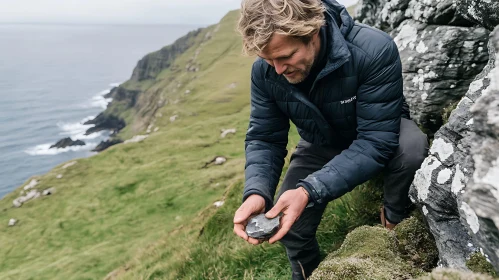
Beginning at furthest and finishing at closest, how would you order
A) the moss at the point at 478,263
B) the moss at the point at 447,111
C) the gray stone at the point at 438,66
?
the gray stone at the point at 438,66
the moss at the point at 447,111
the moss at the point at 478,263

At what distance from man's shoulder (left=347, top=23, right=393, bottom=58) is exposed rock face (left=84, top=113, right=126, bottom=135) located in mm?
163192

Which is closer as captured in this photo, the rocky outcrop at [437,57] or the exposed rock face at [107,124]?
the rocky outcrop at [437,57]

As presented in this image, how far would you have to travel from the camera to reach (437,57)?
22.4ft

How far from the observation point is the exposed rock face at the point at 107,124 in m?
164

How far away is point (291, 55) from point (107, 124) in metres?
172

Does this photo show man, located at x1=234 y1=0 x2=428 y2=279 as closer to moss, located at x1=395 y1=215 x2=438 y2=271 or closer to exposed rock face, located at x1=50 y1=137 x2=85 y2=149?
moss, located at x1=395 y1=215 x2=438 y2=271

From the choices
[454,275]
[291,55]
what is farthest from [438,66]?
[454,275]

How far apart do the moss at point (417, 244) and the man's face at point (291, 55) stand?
88.4 inches

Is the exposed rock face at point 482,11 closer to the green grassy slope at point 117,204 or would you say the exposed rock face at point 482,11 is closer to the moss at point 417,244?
the moss at point 417,244

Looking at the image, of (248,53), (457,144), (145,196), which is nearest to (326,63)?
(248,53)

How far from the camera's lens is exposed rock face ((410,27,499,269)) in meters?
2.55

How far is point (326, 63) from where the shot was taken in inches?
212

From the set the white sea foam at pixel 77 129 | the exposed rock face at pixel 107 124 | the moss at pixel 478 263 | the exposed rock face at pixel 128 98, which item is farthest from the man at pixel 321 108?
the exposed rock face at pixel 128 98

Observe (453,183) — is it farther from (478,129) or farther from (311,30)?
(311,30)
